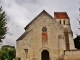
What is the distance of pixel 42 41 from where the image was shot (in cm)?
3044

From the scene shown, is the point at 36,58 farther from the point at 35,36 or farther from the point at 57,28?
the point at 57,28

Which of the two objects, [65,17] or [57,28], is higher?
[65,17]

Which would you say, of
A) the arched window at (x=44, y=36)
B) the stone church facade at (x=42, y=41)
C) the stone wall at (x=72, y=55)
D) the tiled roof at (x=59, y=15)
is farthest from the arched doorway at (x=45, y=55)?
the tiled roof at (x=59, y=15)

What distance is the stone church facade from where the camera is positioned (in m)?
29.7

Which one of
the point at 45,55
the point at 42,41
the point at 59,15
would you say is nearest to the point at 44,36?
the point at 42,41

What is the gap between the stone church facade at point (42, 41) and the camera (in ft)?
97.5

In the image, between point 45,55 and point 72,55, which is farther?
point 45,55

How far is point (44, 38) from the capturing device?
100ft

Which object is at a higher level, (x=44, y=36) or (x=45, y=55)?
(x=44, y=36)

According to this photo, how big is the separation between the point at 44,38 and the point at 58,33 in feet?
9.33

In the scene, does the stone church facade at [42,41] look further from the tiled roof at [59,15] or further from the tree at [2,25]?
the tiled roof at [59,15]

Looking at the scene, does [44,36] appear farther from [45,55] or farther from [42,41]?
[45,55]

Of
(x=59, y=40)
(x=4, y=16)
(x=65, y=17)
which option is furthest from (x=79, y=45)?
(x=4, y=16)

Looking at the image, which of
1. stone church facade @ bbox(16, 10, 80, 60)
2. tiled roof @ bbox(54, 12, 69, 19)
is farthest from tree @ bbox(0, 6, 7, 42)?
tiled roof @ bbox(54, 12, 69, 19)
